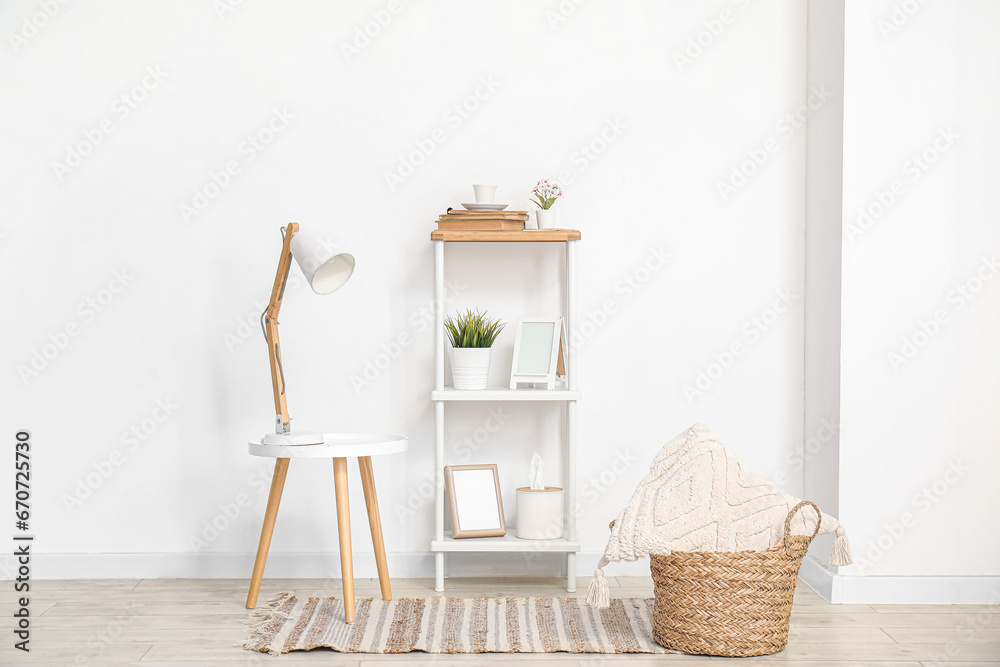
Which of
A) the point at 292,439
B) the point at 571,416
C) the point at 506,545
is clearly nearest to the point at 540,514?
the point at 506,545

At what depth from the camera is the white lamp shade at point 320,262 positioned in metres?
2.13

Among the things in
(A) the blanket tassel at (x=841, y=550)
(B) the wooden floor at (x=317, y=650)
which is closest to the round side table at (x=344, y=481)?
(B) the wooden floor at (x=317, y=650)

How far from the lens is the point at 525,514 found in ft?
8.22

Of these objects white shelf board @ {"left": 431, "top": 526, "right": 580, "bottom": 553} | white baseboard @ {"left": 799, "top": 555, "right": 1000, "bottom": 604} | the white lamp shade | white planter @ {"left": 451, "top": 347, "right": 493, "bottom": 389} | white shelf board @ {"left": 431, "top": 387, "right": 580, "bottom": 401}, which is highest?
the white lamp shade

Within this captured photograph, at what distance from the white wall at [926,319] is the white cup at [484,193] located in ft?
3.49

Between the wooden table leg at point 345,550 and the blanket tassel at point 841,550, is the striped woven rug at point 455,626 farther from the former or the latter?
the blanket tassel at point 841,550

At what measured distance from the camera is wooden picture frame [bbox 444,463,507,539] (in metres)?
2.51

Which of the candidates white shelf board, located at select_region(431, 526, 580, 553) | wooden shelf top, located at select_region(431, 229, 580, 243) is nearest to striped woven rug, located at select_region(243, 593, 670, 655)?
white shelf board, located at select_region(431, 526, 580, 553)

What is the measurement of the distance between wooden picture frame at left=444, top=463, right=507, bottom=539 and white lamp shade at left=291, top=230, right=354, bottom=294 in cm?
69

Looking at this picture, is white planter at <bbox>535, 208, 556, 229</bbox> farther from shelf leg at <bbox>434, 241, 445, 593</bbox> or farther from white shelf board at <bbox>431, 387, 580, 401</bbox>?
white shelf board at <bbox>431, 387, 580, 401</bbox>

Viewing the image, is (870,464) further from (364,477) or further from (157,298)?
(157,298)

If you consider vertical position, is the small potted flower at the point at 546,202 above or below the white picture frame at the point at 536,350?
above

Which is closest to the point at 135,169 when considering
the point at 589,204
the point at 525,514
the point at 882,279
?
the point at 589,204

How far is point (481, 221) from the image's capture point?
248cm
